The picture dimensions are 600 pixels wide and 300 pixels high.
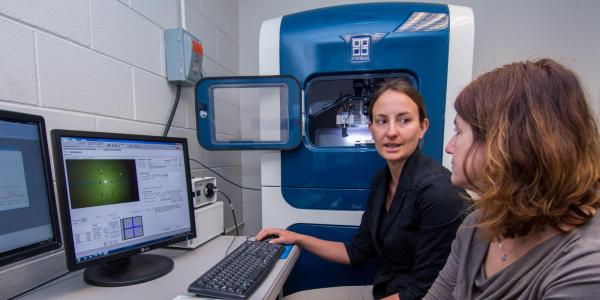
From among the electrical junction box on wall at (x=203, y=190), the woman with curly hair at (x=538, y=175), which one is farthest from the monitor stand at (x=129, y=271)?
the woman with curly hair at (x=538, y=175)

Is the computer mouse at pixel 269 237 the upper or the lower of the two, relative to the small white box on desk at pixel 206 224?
lower

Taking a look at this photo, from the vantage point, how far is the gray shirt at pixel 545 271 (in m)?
0.44

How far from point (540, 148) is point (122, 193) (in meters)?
0.99

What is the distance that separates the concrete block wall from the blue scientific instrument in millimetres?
235

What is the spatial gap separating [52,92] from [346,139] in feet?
3.87

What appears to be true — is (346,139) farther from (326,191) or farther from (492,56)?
(492,56)

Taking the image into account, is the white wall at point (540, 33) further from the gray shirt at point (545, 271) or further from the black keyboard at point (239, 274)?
the black keyboard at point (239, 274)

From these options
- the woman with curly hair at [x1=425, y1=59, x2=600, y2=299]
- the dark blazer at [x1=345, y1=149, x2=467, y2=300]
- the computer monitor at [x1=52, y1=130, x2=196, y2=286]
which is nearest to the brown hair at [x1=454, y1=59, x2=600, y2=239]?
the woman with curly hair at [x1=425, y1=59, x2=600, y2=299]

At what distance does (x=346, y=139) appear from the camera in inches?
57.8

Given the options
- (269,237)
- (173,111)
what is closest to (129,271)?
(269,237)

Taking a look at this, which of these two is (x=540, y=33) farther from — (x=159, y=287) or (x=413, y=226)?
(x=159, y=287)

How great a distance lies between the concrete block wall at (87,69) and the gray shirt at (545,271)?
1168 millimetres

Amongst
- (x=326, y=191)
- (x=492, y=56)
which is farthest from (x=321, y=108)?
(x=492, y=56)

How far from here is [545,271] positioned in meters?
0.50
